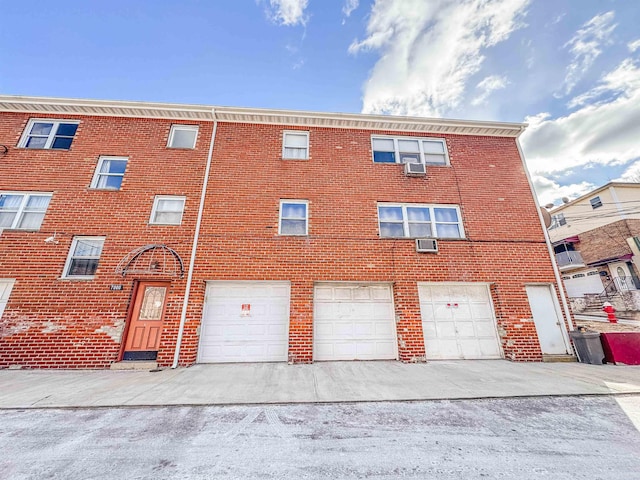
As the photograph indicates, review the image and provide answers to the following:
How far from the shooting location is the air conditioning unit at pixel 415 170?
8664mm

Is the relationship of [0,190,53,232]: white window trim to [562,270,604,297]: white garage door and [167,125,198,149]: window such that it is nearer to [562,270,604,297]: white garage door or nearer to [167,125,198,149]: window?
[167,125,198,149]: window

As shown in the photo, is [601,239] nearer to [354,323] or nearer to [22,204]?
[354,323]

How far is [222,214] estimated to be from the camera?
303 inches

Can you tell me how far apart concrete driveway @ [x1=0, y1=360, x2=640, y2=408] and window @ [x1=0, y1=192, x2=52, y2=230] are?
4.12 m

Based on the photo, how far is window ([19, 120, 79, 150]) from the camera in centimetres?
827

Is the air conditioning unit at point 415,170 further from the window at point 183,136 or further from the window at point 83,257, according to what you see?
the window at point 83,257

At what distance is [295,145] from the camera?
29.5ft

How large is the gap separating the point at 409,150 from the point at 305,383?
851 cm

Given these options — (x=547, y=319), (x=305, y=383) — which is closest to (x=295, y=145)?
(x=305, y=383)

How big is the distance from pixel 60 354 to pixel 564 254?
30917mm

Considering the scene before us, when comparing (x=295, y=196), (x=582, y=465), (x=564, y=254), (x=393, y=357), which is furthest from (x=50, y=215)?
(x=564, y=254)

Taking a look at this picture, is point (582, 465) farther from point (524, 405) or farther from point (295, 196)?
point (295, 196)

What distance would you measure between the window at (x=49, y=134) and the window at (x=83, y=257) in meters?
3.78

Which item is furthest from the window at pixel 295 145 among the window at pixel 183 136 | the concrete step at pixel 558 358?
the concrete step at pixel 558 358
